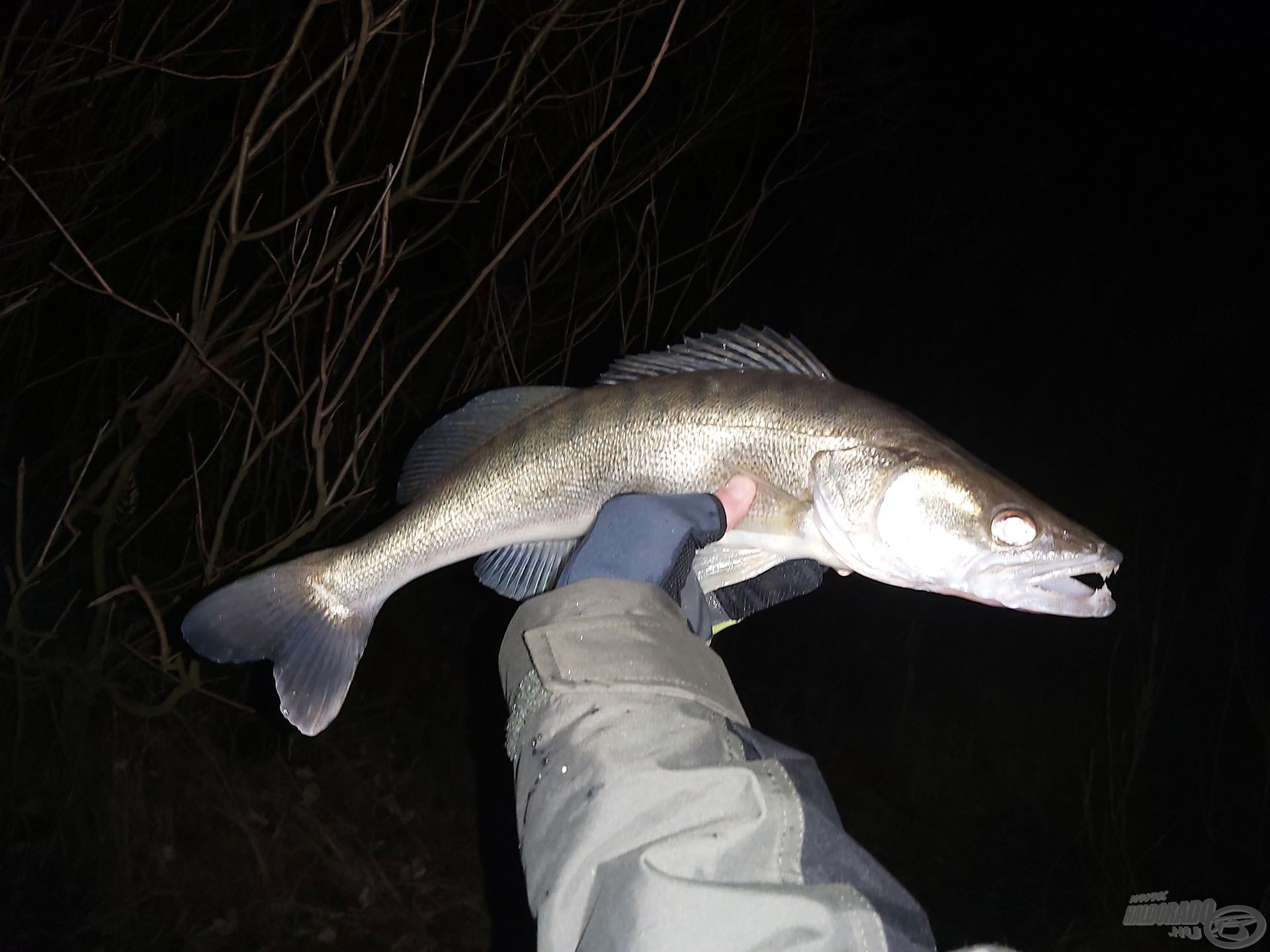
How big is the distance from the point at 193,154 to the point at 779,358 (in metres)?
4.83

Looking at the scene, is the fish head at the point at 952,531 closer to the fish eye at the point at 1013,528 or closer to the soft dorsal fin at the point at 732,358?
the fish eye at the point at 1013,528

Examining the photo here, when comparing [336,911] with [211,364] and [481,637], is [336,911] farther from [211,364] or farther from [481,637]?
[211,364]

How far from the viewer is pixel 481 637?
6.63m

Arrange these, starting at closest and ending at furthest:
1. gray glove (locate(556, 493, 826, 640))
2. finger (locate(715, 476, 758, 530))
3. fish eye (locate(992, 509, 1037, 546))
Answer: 1. gray glove (locate(556, 493, 826, 640))
2. fish eye (locate(992, 509, 1037, 546))
3. finger (locate(715, 476, 758, 530))

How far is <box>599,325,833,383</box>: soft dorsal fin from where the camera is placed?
221 centimetres

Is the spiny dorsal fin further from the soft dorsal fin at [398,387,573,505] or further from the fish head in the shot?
the fish head

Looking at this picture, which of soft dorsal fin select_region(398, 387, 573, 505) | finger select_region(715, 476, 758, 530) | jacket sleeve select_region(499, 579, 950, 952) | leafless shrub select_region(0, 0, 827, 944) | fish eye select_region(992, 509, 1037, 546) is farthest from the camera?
leafless shrub select_region(0, 0, 827, 944)

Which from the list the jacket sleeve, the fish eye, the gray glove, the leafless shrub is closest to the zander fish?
the fish eye

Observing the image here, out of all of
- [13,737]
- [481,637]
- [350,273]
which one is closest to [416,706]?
[481,637]

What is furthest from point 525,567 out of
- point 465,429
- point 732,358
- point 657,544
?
point 732,358

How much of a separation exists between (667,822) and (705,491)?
41.4 inches

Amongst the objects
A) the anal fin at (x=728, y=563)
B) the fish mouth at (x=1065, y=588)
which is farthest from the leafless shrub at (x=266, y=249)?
the fish mouth at (x=1065, y=588)

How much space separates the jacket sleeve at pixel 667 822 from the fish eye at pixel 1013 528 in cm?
90

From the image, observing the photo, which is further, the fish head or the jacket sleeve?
the fish head
